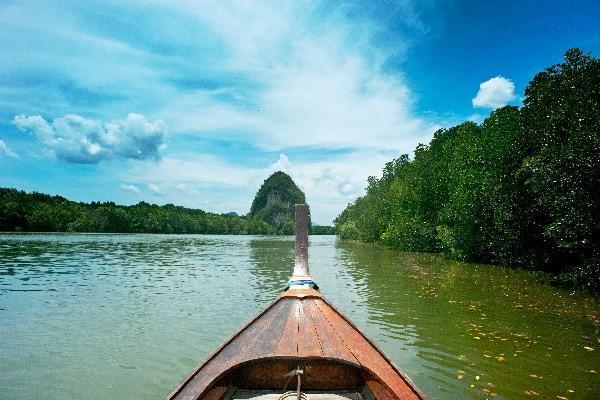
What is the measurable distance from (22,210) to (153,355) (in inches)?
3437

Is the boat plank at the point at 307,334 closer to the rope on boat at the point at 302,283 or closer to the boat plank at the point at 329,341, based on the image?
the boat plank at the point at 329,341

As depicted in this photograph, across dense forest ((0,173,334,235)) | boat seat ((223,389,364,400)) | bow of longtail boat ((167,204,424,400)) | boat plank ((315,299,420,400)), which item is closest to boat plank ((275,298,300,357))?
bow of longtail boat ((167,204,424,400))

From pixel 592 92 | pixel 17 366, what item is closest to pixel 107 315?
pixel 17 366

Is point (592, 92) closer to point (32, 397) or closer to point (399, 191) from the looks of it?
point (32, 397)

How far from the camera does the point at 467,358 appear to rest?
298 inches

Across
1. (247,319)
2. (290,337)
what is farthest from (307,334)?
(247,319)

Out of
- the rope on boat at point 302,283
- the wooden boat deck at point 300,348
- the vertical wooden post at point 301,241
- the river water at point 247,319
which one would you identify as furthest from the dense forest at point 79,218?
the wooden boat deck at point 300,348

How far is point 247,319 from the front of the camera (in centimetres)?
1070

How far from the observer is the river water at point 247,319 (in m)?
6.46

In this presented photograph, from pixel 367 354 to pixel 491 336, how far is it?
6606 millimetres

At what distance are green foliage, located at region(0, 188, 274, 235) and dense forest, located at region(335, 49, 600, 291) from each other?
258 feet

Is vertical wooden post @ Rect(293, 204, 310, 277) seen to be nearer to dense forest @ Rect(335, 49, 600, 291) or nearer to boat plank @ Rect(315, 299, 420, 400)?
boat plank @ Rect(315, 299, 420, 400)

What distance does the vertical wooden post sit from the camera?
5.52 metres

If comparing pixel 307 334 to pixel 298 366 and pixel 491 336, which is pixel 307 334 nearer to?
pixel 298 366
